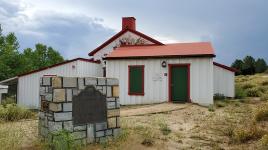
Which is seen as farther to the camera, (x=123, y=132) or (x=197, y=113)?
(x=197, y=113)

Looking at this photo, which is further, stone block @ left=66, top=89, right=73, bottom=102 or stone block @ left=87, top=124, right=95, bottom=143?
stone block @ left=87, top=124, right=95, bottom=143

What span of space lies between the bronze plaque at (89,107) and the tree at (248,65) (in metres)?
44.2

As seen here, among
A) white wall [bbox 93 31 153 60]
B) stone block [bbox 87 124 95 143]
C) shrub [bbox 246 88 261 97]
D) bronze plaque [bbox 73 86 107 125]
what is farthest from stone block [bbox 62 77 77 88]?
shrub [bbox 246 88 261 97]

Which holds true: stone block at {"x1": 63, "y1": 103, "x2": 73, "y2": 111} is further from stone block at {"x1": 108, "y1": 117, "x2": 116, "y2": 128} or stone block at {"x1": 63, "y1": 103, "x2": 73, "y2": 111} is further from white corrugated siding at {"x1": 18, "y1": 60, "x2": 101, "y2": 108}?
white corrugated siding at {"x1": 18, "y1": 60, "x2": 101, "y2": 108}

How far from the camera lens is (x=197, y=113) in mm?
13883

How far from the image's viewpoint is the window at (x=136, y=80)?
733 inches

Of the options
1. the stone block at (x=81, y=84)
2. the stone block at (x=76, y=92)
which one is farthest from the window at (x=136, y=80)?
the stone block at (x=76, y=92)

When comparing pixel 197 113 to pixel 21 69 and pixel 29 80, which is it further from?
pixel 21 69

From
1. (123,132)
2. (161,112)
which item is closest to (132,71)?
(161,112)

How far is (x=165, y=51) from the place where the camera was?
19156 mm

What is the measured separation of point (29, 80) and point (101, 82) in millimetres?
14891

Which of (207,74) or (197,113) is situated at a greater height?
(207,74)

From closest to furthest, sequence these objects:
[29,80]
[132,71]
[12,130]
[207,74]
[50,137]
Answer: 1. [50,137]
2. [12,130]
3. [207,74]
4. [132,71]
5. [29,80]

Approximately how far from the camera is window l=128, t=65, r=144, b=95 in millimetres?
18609
